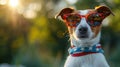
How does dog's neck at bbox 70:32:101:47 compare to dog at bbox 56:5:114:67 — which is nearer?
dog at bbox 56:5:114:67

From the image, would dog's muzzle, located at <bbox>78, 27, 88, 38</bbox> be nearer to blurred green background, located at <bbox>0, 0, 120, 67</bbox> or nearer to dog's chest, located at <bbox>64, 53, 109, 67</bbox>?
dog's chest, located at <bbox>64, 53, 109, 67</bbox>

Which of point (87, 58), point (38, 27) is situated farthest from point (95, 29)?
point (38, 27)

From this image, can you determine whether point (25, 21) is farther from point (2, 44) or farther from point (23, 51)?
point (23, 51)

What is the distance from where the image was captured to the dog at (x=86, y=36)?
8702 mm

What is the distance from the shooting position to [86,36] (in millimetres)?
8711

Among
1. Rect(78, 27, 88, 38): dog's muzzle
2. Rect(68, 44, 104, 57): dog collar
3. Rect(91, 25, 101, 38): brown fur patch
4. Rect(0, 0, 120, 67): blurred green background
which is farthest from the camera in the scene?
Rect(0, 0, 120, 67): blurred green background

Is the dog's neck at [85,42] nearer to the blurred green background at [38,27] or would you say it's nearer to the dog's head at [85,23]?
the dog's head at [85,23]

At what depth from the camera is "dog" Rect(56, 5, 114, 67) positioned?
8.70 meters

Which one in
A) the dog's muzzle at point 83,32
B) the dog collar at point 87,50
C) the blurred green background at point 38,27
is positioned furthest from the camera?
the blurred green background at point 38,27

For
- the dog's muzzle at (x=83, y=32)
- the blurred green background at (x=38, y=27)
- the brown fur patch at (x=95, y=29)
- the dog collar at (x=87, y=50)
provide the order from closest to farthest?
the dog's muzzle at (x=83, y=32) < the brown fur patch at (x=95, y=29) < the dog collar at (x=87, y=50) < the blurred green background at (x=38, y=27)

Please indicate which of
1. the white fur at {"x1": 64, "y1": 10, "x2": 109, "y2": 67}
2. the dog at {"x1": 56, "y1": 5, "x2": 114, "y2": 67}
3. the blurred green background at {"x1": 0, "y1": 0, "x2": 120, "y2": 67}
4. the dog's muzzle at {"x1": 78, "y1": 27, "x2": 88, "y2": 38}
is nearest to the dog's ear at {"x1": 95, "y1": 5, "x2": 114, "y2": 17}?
the dog at {"x1": 56, "y1": 5, "x2": 114, "y2": 67}

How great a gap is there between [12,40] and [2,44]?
1.99 metres

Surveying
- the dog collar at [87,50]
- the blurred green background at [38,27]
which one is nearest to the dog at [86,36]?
the dog collar at [87,50]

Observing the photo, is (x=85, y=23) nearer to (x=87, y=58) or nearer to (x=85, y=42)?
(x=85, y=42)
